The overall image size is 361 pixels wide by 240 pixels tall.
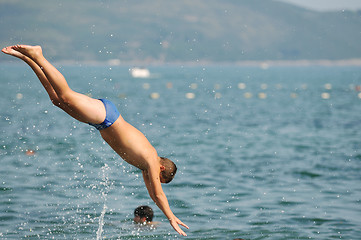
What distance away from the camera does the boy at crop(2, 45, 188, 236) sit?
9.69 meters

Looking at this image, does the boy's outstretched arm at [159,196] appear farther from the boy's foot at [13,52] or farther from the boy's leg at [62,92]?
the boy's foot at [13,52]

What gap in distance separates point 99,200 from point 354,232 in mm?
7604

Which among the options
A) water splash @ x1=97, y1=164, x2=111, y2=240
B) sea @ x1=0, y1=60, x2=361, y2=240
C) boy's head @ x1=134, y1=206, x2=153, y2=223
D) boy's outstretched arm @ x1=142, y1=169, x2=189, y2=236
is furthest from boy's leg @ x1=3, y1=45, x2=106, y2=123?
boy's head @ x1=134, y1=206, x2=153, y2=223

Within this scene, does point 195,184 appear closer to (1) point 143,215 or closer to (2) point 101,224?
(1) point 143,215

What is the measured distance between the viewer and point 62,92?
9695 millimetres

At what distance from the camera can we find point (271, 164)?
25.6 m

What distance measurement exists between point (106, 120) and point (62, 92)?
844 mm

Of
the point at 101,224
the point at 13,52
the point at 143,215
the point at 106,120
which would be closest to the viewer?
the point at 13,52

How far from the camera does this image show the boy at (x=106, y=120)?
9.69 meters

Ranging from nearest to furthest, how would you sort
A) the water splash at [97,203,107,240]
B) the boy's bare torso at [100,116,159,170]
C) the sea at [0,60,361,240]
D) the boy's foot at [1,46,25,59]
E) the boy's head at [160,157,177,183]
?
1. the boy's foot at [1,46,25,59]
2. the boy's bare torso at [100,116,159,170]
3. the boy's head at [160,157,177,183]
4. the water splash at [97,203,107,240]
5. the sea at [0,60,361,240]

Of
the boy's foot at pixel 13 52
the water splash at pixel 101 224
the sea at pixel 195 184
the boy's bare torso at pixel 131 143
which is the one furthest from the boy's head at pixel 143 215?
the boy's foot at pixel 13 52

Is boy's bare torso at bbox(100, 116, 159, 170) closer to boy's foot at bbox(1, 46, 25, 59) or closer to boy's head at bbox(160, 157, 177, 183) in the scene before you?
boy's head at bbox(160, 157, 177, 183)

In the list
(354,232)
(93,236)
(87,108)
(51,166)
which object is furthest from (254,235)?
(51,166)

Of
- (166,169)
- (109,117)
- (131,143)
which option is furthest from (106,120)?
(166,169)
